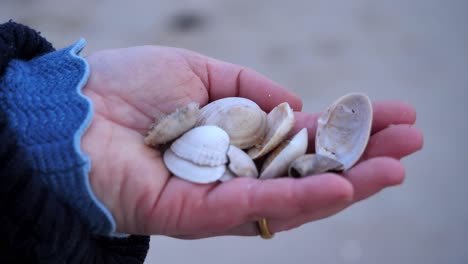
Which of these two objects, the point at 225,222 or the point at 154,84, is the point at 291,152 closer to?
the point at 225,222

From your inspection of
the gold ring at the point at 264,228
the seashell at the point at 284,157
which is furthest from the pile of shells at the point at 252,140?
the gold ring at the point at 264,228

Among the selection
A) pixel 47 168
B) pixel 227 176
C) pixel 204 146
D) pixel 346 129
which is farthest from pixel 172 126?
pixel 346 129

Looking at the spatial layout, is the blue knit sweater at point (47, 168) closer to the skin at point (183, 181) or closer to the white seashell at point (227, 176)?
the skin at point (183, 181)

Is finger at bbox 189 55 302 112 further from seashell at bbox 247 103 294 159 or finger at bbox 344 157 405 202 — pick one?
finger at bbox 344 157 405 202

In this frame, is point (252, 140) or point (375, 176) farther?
point (252, 140)

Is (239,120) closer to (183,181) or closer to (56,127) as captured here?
(183,181)

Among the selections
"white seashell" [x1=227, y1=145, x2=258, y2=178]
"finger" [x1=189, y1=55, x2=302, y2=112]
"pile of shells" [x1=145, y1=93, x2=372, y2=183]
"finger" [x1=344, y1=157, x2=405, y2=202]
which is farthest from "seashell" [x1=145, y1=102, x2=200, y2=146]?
"finger" [x1=344, y1=157, x2=405, y2=202]

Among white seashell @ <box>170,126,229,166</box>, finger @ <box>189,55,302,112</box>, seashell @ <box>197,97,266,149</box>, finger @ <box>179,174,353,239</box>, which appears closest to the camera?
finger @ <box>179,174,353,239</box>

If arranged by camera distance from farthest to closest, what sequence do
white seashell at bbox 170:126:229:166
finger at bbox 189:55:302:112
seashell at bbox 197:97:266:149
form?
finger at bbox 189:55:302:112 < seashell at bbox 197:97:266:149 < white seashell at bbox 170:126:229:166
